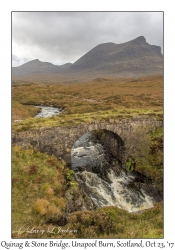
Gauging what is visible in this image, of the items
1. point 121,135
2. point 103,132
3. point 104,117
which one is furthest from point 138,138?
point 103,132

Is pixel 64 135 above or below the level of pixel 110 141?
above

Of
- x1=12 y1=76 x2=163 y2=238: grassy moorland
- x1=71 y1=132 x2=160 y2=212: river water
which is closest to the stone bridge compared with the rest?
x1=12 y1=76 x2=163 y2=238: grassy moorland

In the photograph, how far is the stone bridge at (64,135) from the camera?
18.7m

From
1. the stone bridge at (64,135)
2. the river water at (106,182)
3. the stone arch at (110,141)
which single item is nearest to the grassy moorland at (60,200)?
the stone bridge at (64,135)

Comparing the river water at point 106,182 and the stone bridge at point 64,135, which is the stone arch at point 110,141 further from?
the river water at point 106,182

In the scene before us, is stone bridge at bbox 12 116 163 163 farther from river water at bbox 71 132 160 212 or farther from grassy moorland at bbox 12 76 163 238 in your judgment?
river water at bbox 71 132 160 212

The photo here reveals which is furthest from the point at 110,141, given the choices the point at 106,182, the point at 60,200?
the point at 60,200

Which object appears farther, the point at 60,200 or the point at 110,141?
the point at 110,141

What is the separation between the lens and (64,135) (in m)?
19.8

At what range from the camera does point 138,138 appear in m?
23.1

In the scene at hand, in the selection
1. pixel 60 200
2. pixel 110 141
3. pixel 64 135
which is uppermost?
pixel 64 135

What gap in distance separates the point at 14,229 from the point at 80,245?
4889mm

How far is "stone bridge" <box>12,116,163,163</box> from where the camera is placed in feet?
61.3

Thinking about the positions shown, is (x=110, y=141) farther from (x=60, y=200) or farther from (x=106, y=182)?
(x=60, y=200)
